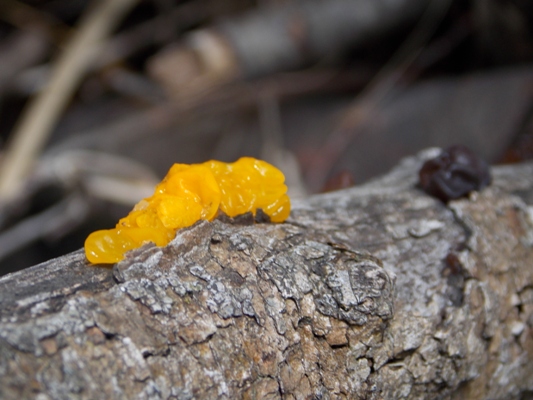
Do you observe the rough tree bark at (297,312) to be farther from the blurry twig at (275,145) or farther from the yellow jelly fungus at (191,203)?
the blurry twig at (275,145)

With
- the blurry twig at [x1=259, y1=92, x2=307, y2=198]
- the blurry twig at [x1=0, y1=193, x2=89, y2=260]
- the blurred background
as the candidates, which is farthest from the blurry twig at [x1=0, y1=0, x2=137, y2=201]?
the blurry twig at [x1=259, y1=92, x2=307, y2=198]

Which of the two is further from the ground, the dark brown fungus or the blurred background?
the blurred background

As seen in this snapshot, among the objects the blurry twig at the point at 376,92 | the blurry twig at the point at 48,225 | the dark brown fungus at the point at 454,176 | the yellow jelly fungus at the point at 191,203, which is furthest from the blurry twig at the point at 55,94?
the dark brown fungus at the point at 454,176

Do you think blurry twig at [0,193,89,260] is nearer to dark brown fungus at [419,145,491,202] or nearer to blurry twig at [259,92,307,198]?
blurry twig at [259,92,307,198]

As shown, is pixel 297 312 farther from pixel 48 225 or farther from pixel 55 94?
pixel 55 94

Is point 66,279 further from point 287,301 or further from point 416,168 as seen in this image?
point 416,168

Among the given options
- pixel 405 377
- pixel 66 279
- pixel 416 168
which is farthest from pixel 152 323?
pixel 416 168
